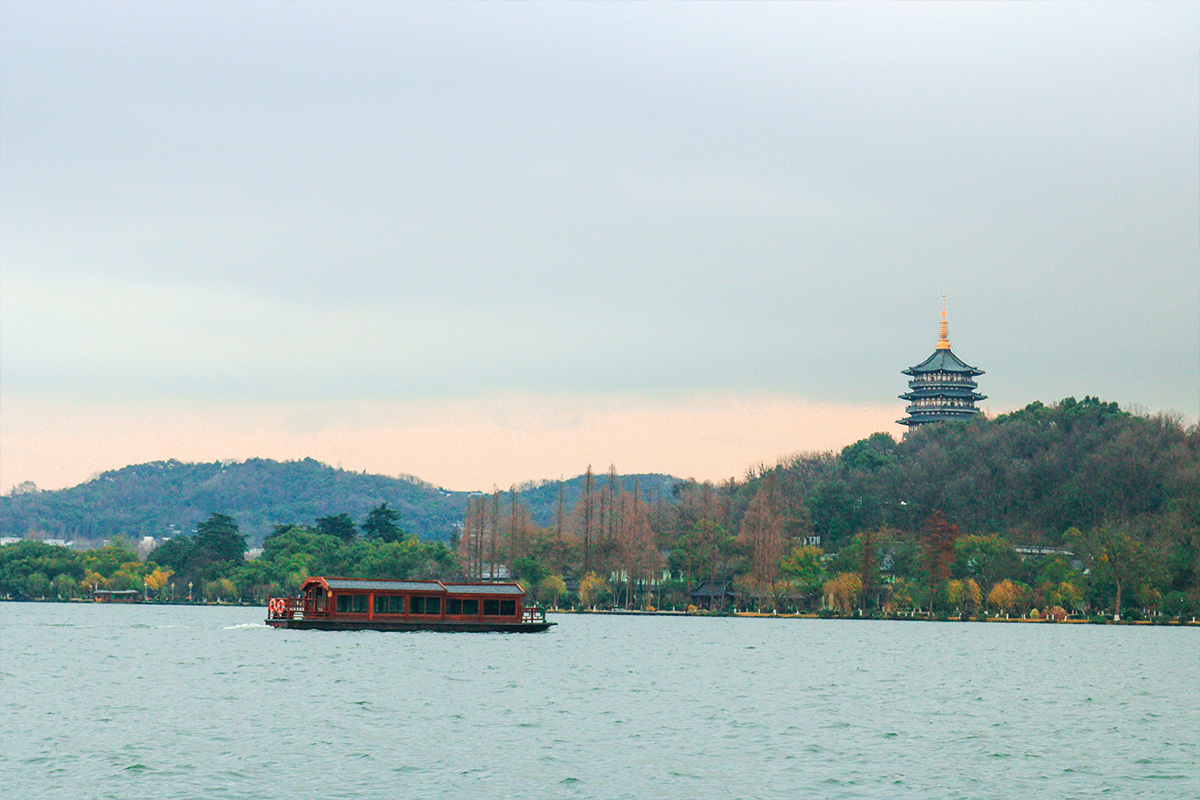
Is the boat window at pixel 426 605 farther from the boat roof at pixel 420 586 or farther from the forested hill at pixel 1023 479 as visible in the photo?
the forested hill at pixel 1023 479

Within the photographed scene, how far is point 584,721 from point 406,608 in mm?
45641

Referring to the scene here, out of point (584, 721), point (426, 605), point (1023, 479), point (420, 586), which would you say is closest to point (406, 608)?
point (426, 605)

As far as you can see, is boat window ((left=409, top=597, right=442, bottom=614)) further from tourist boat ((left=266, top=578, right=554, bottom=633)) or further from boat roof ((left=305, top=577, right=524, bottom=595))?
boat roof ((left=305, top=577, right=524, bottom=595))

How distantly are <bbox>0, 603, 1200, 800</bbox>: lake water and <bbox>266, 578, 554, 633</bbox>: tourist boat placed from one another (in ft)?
26.7

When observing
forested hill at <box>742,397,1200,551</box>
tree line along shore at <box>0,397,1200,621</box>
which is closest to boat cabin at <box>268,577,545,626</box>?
tree line along shore at <box>0,397,1200,621</box>

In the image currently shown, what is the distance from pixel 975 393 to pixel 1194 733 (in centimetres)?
15273

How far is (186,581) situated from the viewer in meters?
153

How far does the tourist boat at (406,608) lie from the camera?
81125 millimetres

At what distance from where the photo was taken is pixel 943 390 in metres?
185

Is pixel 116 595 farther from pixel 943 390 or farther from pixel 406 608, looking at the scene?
pixel 943 390

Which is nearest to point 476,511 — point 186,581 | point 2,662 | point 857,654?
point 186,581

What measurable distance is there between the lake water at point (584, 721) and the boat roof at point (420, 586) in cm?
891

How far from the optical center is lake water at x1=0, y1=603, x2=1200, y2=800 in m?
27.8

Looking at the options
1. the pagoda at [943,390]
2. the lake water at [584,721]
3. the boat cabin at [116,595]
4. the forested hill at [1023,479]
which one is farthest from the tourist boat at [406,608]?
the pagoda at [943,390]
